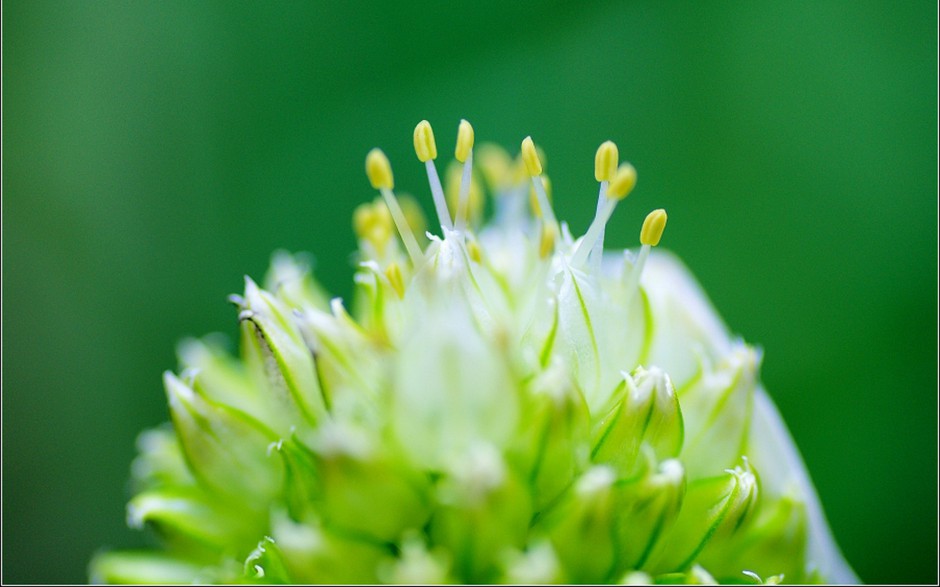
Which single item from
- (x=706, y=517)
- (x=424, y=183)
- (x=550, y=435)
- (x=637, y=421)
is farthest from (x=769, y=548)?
(x=424, y=183)

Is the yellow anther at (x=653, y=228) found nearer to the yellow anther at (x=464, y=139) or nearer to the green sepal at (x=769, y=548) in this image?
the yellow anther at (x=464, y=139)

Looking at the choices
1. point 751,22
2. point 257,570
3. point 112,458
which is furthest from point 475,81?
point 257,570

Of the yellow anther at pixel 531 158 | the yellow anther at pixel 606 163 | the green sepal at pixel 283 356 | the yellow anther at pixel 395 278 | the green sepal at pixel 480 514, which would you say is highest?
the yellow anther at pixel 531 158

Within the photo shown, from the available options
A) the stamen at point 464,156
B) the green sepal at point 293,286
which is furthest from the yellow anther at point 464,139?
the green sepal at point 293,286

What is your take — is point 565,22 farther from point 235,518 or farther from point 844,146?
point 235,518

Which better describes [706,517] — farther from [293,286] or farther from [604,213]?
[293,286]

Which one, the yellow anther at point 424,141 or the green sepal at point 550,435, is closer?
the green sepal at point 550,435

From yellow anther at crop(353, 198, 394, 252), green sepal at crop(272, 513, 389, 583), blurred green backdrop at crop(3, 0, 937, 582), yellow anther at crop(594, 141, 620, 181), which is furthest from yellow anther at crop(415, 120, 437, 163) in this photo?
blurred green backdrop at crop(3, 0, 937, 582)
